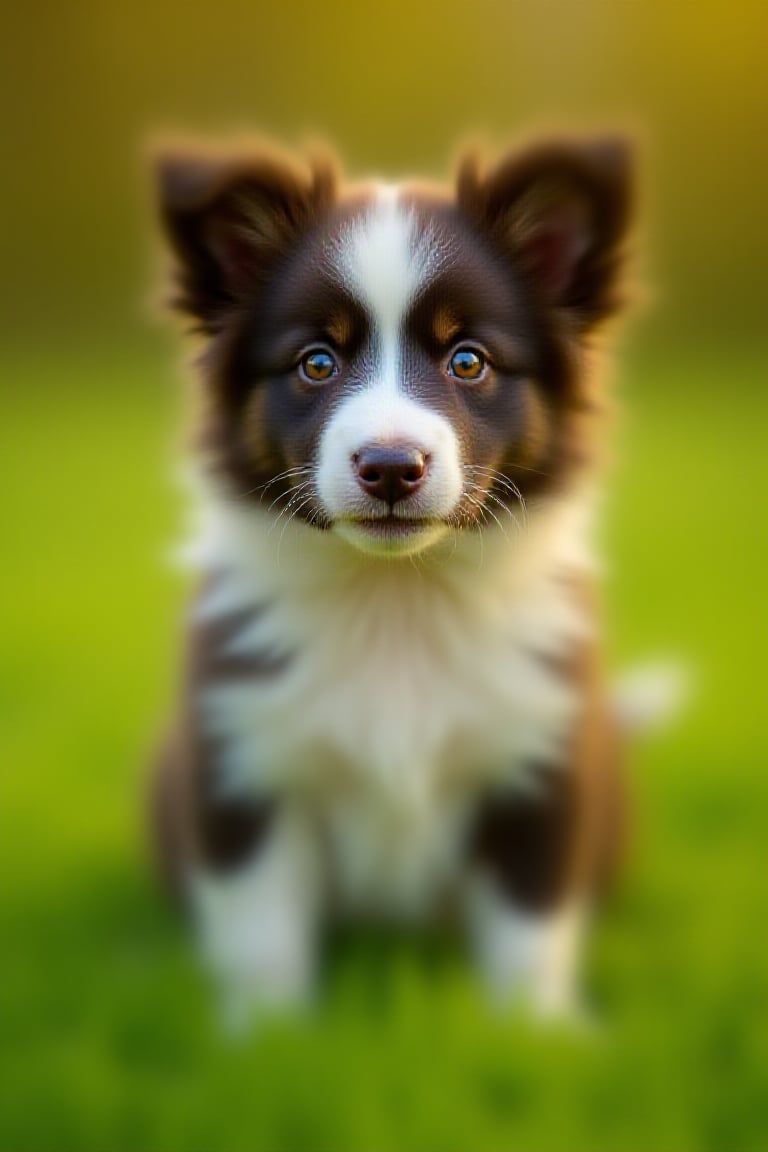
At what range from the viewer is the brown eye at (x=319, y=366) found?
258 centimetres

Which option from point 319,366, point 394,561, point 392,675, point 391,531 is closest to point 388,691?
point 392,675

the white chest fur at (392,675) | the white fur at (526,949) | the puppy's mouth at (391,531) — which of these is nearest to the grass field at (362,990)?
the white fur at (526,949)

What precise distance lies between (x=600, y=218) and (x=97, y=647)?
141 inches

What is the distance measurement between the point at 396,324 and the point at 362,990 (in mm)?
1472

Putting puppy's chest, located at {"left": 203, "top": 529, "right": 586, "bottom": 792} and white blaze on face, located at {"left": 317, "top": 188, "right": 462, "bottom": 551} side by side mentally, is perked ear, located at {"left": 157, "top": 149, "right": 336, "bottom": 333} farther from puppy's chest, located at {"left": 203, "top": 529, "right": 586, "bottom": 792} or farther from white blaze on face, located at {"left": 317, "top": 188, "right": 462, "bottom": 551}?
puppy's chest, located at {"left": 203, "top": 529, "right": 586, "bottom": 792}

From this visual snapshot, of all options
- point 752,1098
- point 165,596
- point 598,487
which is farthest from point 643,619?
point 752,1098

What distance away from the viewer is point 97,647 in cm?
569

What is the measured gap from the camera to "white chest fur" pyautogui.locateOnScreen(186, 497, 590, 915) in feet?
9.32

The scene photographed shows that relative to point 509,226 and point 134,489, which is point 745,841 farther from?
point 134,489

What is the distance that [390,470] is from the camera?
2365mm

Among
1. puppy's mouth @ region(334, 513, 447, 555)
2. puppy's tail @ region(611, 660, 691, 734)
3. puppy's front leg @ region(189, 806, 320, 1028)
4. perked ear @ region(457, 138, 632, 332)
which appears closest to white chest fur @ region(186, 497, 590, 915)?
puppy's front leg @ region(189, 806, 320, 1028)

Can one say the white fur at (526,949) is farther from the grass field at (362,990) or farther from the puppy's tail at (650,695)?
the puppy's tail at (650,695)

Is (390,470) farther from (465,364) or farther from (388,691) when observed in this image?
(388,691)

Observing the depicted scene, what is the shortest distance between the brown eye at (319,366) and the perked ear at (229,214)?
9.8 inches
